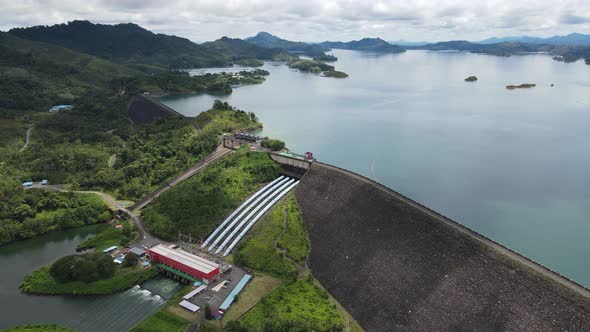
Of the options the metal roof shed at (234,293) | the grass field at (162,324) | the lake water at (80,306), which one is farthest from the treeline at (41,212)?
the metal roof shed at (234,293)

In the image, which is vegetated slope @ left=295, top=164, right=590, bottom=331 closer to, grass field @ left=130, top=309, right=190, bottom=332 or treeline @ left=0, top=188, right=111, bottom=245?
grass field @ left=130, top=309, right=190, bottom=332

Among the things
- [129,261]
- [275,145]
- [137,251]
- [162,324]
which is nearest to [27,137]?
[275,145]

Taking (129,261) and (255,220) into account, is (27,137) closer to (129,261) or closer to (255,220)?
(129,261)

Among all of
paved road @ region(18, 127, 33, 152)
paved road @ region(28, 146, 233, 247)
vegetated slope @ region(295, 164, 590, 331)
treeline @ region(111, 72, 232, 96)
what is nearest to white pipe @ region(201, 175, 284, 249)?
paved road @ region(28, 146, 233, 247)

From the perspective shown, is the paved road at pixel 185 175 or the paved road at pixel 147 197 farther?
the paved road at pixel 185 175

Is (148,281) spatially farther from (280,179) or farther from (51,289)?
(280,179)

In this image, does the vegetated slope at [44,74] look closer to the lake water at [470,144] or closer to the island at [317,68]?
the lake water at [470,144]
